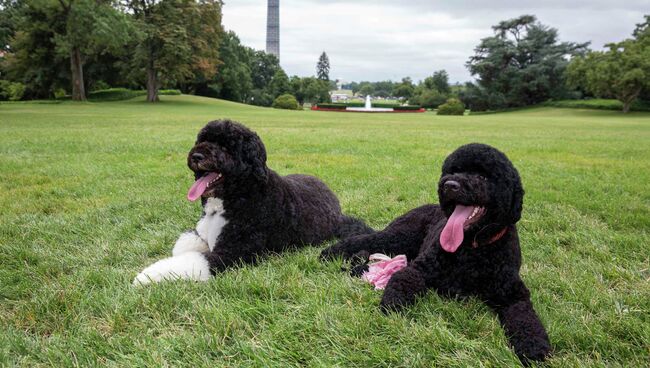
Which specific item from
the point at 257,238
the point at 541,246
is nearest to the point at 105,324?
the point at 257,238

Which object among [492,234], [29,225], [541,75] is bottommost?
[29,225]

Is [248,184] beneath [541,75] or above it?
beneath

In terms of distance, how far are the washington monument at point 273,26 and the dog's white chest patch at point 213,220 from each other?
178537 millimetres

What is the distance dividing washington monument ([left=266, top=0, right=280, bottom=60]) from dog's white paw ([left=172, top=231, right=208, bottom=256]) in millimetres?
178462

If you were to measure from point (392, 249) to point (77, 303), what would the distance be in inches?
96.9

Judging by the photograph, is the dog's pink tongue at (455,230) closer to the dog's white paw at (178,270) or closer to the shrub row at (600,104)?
the dog's white paw at (178,270)

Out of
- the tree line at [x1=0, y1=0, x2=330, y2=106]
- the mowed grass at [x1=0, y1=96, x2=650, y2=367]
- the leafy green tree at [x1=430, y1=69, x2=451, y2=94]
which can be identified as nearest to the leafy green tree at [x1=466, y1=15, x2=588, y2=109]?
Answer: the leafy green tree at [x1=430, y1=69, x2=451, y2=94]

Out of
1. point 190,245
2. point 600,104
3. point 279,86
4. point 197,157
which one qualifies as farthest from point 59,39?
point 600,104

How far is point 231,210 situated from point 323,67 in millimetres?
137315

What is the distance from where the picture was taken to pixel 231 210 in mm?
3771

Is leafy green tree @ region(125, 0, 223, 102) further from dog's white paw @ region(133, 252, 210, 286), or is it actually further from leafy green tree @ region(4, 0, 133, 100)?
dog's white paw @ region(133, 252, 210, 286)

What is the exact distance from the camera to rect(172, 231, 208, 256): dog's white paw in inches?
156

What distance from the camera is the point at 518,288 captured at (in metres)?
2.89

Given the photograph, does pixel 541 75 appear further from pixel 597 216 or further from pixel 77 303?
pixel 77 303
